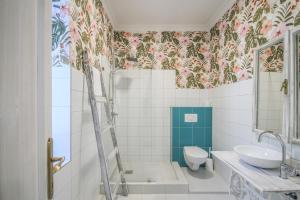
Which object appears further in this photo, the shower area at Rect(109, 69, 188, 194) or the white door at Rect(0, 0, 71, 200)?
the shower area at Rect(109, 69, 188, 194)

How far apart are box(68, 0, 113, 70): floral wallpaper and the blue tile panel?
1.70 meters

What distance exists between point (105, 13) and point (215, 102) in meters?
2.19

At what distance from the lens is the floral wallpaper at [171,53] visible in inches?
131

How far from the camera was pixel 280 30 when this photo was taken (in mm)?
1556

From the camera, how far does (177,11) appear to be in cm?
280

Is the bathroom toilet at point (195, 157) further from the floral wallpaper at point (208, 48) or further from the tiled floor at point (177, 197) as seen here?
the floral wallpaper at point (208, 48)

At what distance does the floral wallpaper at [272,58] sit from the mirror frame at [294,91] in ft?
0.40

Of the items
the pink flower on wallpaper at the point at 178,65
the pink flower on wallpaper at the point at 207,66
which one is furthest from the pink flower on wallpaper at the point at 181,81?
the pink flower on wallpaper at the point at 207,66

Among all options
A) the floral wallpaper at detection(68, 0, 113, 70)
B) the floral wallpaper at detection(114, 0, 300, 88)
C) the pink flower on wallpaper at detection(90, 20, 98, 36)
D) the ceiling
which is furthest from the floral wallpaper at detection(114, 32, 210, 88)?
the pink flower on wallpaper at detection(90, 20, 98, 36)

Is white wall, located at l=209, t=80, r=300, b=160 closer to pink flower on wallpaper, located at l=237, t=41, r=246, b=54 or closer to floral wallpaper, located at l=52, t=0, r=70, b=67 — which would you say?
pink flower on wallpaper, located at l=237, t=41, r=246, b=54

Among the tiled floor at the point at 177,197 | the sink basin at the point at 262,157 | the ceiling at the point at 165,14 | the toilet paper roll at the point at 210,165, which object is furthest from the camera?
the toilet paper roll at the point at 210,165

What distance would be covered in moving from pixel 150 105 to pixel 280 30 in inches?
87.0

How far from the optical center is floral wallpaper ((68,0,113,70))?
146 cm

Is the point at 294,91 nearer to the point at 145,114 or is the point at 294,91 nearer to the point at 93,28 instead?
the point at 93,28
